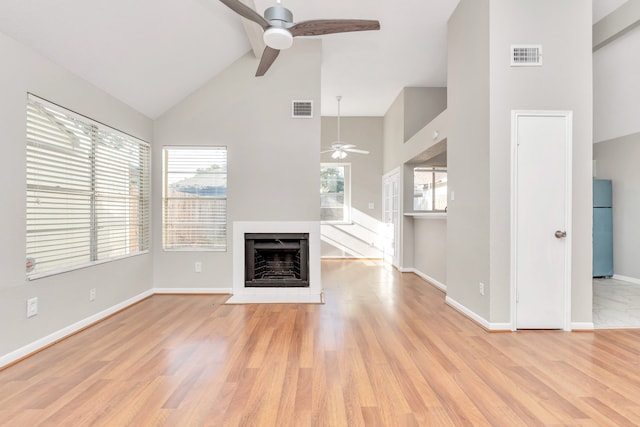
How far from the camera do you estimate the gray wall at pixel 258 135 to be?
4.38 m

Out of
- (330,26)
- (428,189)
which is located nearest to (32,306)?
(330,26)

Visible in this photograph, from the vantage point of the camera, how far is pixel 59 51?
8.84 feet

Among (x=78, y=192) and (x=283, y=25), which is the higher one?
(x=283, y=25)

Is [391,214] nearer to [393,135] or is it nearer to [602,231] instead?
[393,135]

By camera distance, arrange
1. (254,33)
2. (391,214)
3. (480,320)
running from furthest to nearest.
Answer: (391,214) < (254,33) < (480,320)

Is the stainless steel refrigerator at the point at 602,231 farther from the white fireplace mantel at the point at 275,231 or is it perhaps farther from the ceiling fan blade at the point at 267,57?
→ the ceiling fan blade at the point at 267,57

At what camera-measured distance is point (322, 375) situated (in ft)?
7.23

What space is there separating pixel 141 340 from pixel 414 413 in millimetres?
2352

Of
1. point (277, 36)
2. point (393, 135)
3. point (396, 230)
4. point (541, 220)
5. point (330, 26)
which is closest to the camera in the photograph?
point (277, 36)

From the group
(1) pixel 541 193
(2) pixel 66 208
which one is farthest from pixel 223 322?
(1) pixel 541 193

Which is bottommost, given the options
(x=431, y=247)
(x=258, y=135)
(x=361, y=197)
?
(x=431, y=247)

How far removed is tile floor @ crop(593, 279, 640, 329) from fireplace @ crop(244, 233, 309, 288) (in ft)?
10.6

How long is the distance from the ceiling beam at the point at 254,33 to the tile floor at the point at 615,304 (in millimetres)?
4717

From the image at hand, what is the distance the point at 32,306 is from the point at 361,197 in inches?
249
